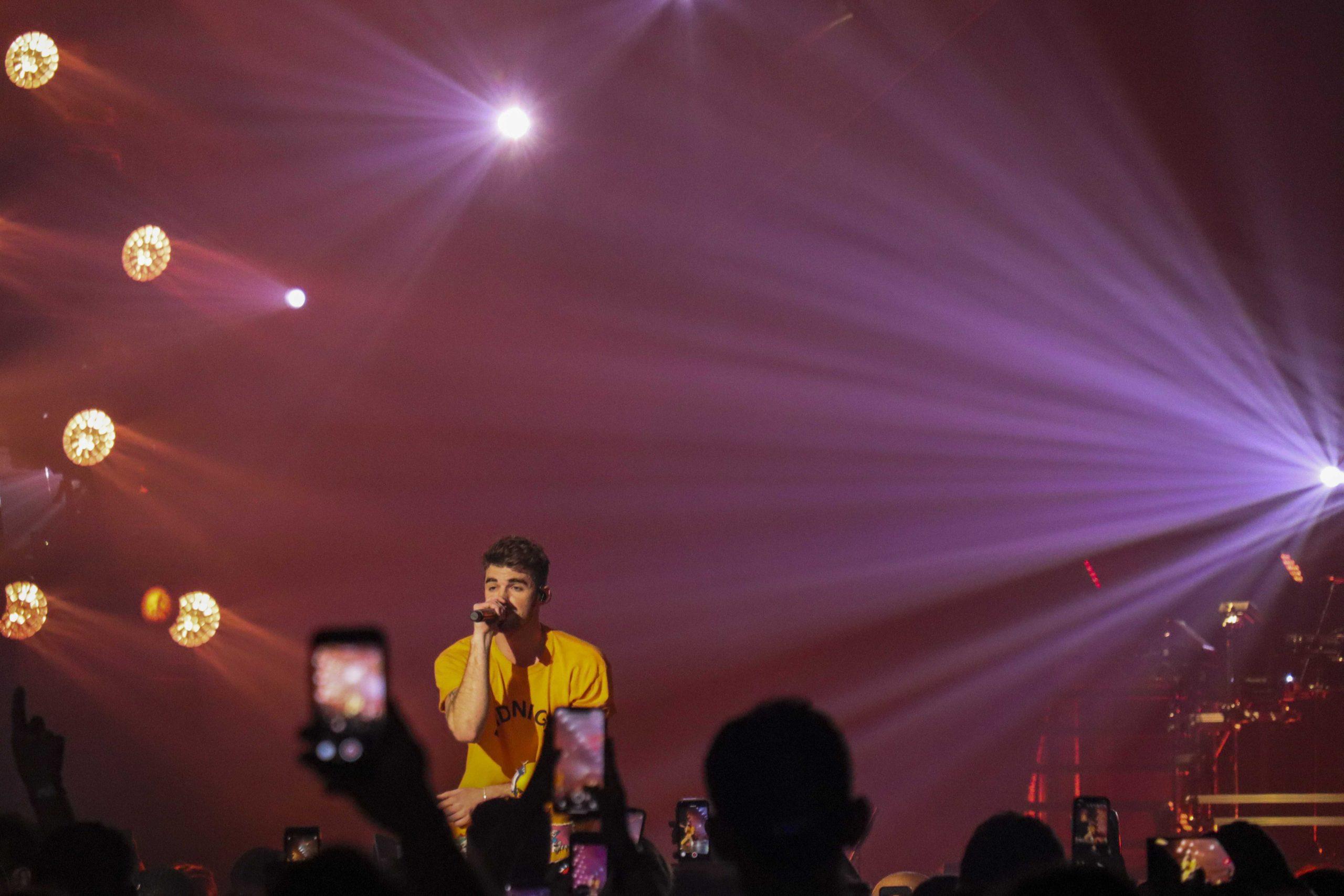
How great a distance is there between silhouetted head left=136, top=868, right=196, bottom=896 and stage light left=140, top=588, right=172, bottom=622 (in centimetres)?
535

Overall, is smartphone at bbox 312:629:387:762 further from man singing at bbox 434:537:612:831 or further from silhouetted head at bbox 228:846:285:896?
man singing at bbox 434:537:612:831

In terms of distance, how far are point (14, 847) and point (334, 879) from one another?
191 centimetres

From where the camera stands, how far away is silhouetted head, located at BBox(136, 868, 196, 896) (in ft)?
10.4

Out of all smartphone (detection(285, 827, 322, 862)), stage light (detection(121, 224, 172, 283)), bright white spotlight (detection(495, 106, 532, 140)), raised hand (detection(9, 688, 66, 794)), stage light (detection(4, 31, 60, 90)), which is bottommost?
smartphone (detection(285, 827, 322, 862))

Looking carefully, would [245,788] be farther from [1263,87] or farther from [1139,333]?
[1263,87]

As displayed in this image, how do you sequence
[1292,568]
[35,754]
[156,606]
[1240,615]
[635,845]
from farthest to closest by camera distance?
1. [1292,568]
2. [1240,615]
3. [156,606]
4. [35,754]
5. [635,845]

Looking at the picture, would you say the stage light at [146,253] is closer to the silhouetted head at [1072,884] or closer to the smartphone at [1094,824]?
the smartphone at [1094,824]

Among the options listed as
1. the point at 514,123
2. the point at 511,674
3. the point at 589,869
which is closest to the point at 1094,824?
the point at 589,869

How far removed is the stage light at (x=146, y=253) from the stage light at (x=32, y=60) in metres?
1.15

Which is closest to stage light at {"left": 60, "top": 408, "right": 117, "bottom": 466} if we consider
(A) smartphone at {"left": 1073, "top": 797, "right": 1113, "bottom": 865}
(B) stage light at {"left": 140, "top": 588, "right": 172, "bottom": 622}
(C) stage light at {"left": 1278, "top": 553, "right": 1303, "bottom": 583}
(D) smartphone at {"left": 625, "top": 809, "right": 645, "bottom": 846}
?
(B) stage light at {"left": 140, "top": 588, "right": 172, "bottom": 622}

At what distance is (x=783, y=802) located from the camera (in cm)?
162

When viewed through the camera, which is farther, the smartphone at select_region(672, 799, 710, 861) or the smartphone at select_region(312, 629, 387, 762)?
the smartphone at select_region(672, 799, 710, 861)

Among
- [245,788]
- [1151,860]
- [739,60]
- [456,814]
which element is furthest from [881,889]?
[245,788]

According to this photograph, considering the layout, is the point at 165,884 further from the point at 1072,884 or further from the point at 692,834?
the point at 1072,884
